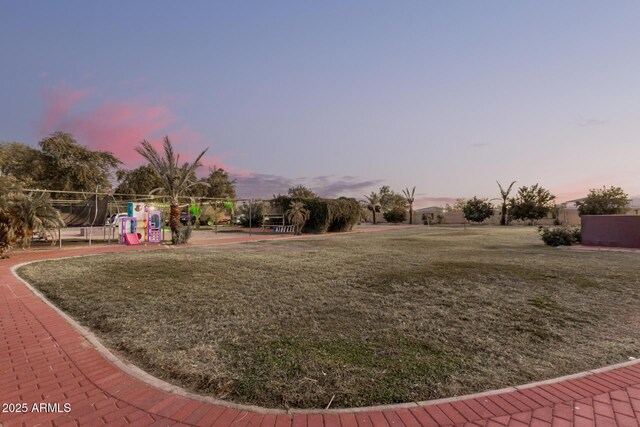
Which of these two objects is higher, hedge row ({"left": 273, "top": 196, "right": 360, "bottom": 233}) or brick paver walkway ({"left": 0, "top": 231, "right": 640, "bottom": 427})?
hedge row ({"left": 273, "top": 196, "right": 360, "bottom": 233})

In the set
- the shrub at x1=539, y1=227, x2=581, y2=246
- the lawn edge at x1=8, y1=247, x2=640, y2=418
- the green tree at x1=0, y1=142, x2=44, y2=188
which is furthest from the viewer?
the green tree at x1=0, y1=142, x2=44, y2=188

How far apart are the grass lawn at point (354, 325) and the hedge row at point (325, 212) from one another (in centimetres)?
1898

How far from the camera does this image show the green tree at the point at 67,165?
31562mm

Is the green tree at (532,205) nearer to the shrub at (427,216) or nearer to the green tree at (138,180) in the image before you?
the shrub at (427,216)

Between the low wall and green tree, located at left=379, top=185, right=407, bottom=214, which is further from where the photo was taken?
green tree, located at left=379, top=185, right=407, bottom=214

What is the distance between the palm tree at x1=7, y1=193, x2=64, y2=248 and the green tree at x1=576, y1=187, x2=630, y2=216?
44.3 metres

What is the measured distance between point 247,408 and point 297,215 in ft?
78.4

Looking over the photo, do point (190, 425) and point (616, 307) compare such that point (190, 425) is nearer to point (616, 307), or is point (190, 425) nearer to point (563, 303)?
point (563, 303)

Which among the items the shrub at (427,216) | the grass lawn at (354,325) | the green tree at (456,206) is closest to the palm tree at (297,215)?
the grass lawn at (354,325)

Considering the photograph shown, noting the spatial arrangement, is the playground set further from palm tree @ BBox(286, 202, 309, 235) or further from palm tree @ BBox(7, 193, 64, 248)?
palm tree @ BBox(286, 202, 309, 235)

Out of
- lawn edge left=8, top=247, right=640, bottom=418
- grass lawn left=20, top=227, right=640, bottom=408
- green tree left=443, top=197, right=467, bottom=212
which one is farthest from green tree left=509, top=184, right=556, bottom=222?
lawn edge left=8, top=247, right=640, bottom=418

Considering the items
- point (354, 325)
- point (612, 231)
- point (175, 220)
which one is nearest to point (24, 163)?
point (175, 220)

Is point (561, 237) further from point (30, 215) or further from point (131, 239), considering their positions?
point (30, 215)

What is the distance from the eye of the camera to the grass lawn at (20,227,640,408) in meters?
3.12
